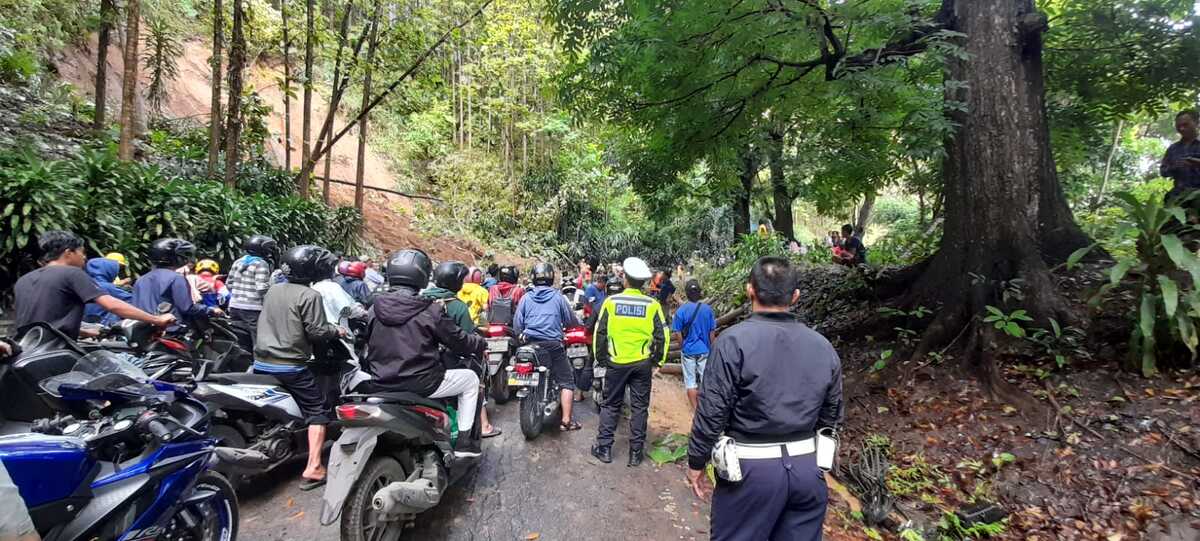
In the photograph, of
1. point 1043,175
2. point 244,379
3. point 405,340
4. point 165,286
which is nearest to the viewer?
point 405,340

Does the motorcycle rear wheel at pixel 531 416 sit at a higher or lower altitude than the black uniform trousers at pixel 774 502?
lower

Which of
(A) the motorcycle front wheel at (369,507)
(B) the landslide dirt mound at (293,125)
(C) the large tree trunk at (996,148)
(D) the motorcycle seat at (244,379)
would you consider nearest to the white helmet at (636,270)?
(A) the motorcycle front wheel at (369,507)

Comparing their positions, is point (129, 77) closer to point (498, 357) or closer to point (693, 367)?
point (498, 357)

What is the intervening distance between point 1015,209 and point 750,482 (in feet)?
16.5

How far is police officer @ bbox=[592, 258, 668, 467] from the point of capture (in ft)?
15.7

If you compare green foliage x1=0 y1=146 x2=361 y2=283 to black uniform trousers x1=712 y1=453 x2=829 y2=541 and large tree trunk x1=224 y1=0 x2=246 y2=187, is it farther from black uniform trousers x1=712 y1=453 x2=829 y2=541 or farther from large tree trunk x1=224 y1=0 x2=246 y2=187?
black uniform trousers x1=712 y1=453 x2=829 y2=541

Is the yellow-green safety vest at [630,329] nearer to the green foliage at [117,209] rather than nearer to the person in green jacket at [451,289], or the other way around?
the person in green jacket at [451,289]

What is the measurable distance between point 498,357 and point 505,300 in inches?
39.4

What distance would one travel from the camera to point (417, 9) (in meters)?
11.5

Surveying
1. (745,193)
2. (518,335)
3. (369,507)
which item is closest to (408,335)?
(369,507)

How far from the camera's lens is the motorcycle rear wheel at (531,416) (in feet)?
17.4

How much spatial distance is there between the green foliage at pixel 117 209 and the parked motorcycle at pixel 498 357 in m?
4.95

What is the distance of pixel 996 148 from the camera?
5566 millimetres

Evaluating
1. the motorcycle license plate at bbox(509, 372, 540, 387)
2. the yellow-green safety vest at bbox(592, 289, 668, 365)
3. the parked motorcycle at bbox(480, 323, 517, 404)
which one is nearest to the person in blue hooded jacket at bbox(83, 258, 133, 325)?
the parked motorcycle at bbox(480, 323, 517, 404)
